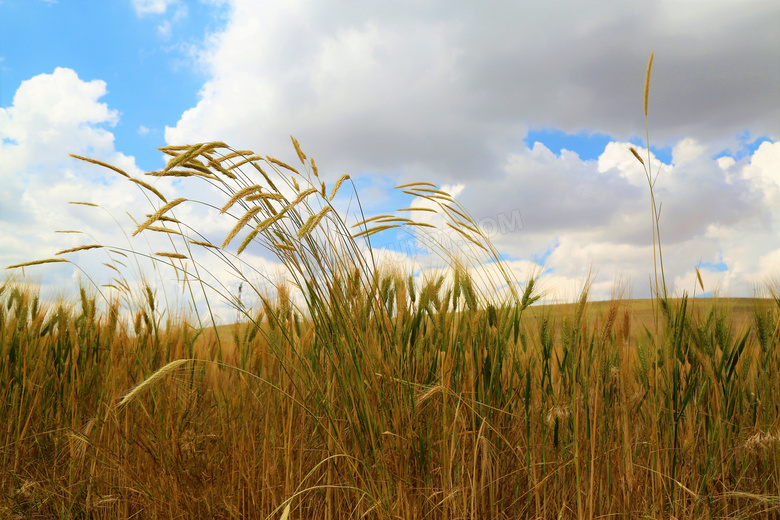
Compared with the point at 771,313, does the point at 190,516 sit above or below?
below

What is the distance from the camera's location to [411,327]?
1898 millimetres

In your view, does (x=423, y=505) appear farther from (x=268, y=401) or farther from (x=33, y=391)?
(x=33, y=391)

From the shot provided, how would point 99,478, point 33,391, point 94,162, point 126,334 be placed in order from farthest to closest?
point 33,391 < point 126,334 < point 99,478 < point 94,162

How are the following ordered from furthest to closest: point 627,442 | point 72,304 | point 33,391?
1. point 72,304
2. point 33,391
3. point 627,442

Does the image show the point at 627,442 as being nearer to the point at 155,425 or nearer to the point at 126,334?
the point at 155,425

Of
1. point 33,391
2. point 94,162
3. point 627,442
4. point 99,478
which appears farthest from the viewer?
point 33,391

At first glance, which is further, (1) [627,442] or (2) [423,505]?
(1) [627,442]

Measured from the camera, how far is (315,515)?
175 cm

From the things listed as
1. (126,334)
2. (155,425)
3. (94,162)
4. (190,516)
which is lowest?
(190,516)

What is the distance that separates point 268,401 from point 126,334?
1.20m

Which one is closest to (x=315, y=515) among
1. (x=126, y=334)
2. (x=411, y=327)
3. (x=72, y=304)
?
(x=411, y=327)

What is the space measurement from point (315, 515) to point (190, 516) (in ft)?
1.83

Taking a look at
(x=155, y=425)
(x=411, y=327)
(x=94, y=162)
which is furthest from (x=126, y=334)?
(x=411, y=327)

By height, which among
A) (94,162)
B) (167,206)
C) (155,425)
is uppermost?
(94,162)
